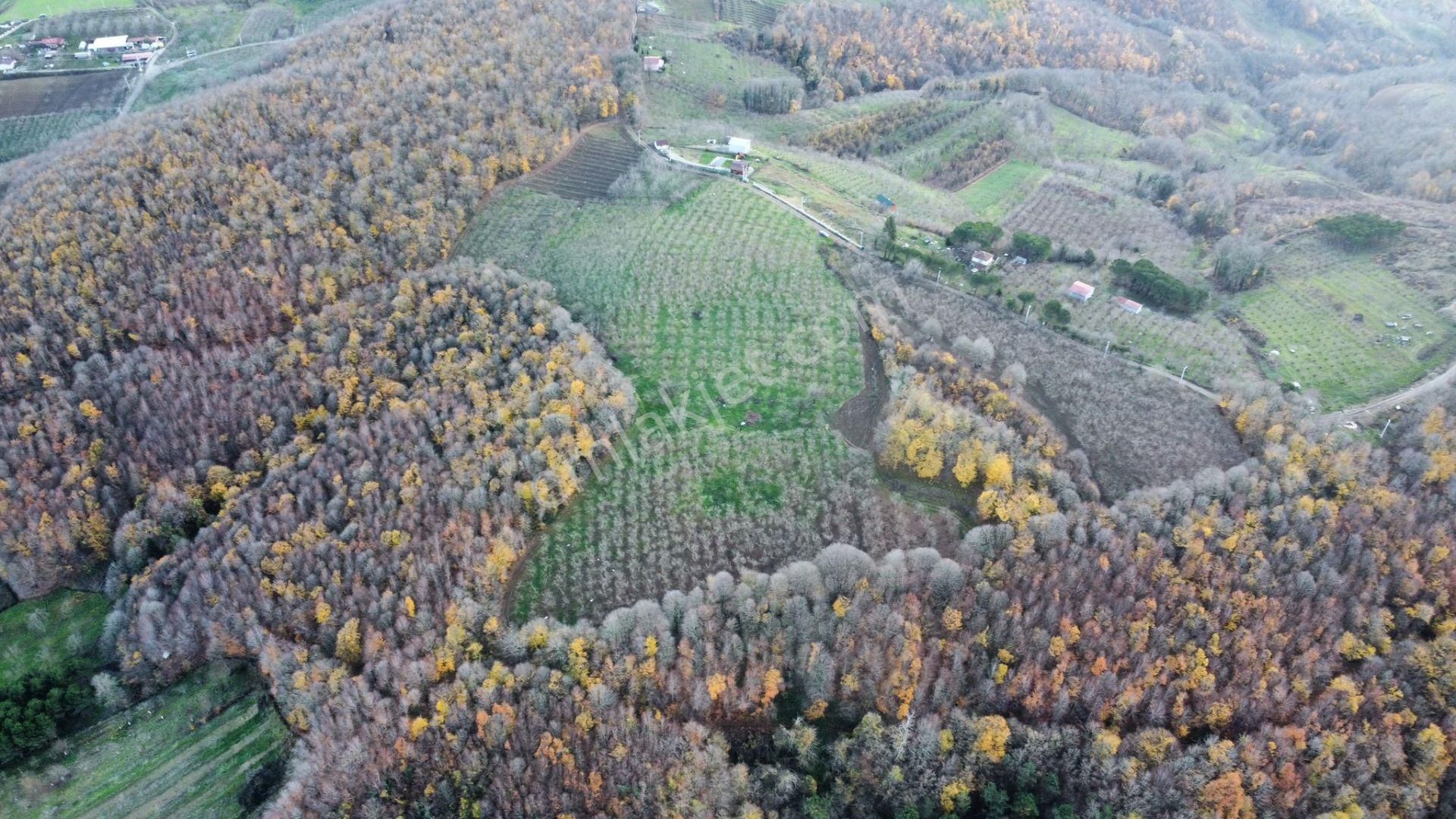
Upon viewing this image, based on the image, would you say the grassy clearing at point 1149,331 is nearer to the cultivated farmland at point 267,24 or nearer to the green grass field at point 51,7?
the cultivated farmland at point 267,24

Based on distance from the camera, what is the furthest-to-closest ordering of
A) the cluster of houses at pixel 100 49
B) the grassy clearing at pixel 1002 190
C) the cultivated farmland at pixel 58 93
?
the cluster of houses at pixel 100 49 → the cultivated farmland at pixel 58 93 → the grassy clearing at pixel 1002 190

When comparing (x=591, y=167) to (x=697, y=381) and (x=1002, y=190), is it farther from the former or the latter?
(x=1002, y=190)

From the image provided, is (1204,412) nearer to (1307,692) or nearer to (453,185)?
(1307,692)

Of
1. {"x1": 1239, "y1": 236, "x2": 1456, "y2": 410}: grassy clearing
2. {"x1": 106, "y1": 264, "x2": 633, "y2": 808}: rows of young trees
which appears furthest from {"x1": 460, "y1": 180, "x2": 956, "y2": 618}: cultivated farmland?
{"x1": 1239, "y1": 236, "x2": 1456, "y2": 410}: grassy clearing

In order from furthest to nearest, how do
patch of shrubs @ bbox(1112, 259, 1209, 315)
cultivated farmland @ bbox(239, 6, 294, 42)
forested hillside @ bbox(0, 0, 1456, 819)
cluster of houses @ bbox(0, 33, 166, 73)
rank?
cultivated farmland @ bbox(239, 6, 294, 42)
cluster of houses @ bbox(0, 33, 166, 73)
patch of shrubs @ bbox(1112, 259, 1209, 315)
forested hillside @ bbox(0, 0, 1456, 819)

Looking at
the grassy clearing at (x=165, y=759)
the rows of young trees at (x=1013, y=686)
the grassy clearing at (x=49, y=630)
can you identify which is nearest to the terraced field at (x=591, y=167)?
the rows of young trees at (x=1013, y=686)

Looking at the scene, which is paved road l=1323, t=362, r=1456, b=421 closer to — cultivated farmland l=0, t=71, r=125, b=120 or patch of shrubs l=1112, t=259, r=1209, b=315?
patch of shrubs l=1112, t=259, r=1209, b=315
